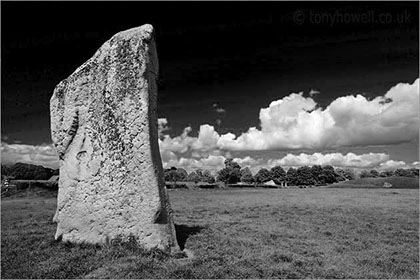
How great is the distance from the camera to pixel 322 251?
10.5 metres

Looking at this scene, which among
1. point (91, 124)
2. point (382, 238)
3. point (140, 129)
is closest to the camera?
point (140, 129)

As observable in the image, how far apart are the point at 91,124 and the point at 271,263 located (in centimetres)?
676

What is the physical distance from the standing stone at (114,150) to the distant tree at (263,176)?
378 feet

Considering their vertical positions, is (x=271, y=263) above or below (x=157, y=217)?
below

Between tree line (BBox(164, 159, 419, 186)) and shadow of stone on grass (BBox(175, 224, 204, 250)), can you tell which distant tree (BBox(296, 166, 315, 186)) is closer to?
tree line (BBox(164, 159, 419, 186))

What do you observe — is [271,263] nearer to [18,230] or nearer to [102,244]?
[102,244]

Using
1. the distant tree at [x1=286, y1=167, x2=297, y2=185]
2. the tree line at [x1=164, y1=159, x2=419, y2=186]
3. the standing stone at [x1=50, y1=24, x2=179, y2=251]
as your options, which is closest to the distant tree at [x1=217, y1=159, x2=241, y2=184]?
the tree line at [x1=164, y1=159, x2=419, y2=186]

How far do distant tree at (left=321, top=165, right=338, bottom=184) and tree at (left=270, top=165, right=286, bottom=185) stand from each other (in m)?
14.5

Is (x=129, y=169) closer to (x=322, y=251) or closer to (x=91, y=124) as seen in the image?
(x=91, y=124)

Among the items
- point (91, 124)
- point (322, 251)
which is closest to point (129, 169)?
point (91, 124)

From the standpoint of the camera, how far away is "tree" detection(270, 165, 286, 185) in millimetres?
119675

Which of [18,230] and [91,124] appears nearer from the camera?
[91,124]

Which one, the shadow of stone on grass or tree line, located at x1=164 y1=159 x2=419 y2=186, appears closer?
the shadow of stone on grass

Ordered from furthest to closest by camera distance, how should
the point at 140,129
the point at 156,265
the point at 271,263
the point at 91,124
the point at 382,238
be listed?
the point at 382,238, the point at 91,124, the point at 140,129, the point at 271,263, the point at 156,265
